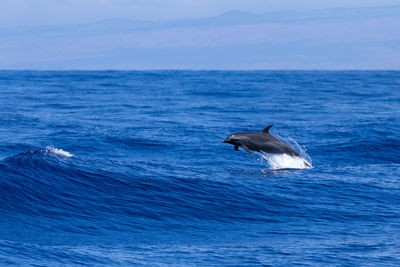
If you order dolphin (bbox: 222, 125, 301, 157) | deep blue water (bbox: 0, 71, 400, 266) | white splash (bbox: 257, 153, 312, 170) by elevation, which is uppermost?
white splash (bbox: 257, 153, 312, 170)

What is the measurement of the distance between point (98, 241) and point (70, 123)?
3446 centimetres

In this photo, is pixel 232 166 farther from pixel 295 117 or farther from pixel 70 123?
pixel 295 117

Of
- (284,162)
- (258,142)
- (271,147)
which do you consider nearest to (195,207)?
(258,142)

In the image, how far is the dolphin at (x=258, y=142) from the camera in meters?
20.0

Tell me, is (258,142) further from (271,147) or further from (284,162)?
(284,162)

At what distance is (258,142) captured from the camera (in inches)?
811

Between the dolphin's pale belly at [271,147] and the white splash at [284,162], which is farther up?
the white splash at [284,162]

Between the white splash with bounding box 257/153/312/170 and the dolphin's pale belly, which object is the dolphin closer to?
the dolphin's pale belly

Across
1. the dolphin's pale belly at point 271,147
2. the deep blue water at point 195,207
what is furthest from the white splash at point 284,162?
the dolphin's pale belly at point 271,147

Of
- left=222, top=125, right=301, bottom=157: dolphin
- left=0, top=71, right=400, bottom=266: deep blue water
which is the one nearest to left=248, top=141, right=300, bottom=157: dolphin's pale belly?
left=222, top=125, right=301, bottom=157: dolphin

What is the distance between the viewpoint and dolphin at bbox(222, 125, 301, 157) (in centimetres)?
1998

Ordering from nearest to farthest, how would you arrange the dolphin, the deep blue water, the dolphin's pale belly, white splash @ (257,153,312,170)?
the deep blue water < the dolphin < the dolphin's pale belly < white splash @ (257,153,312,170)

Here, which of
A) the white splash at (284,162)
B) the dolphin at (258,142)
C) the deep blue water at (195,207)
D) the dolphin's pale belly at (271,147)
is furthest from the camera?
the white splash at (284,162)

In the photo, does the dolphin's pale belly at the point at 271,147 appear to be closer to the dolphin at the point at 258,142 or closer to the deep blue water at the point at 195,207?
the dolphin at the point at 258,142
